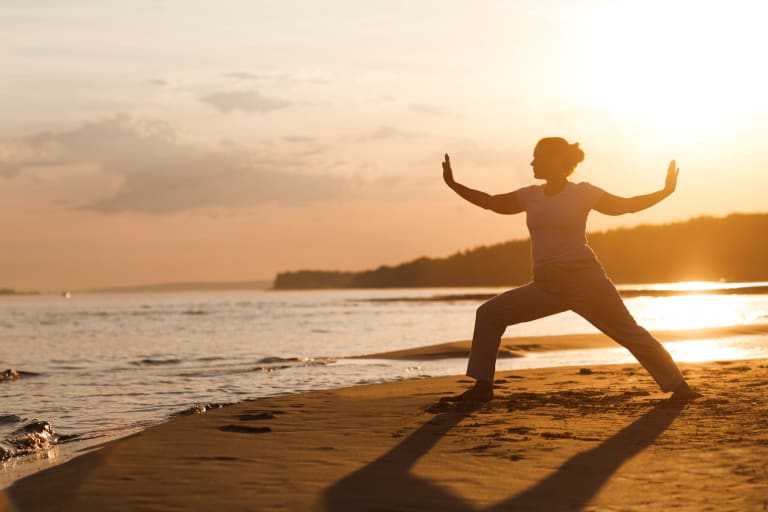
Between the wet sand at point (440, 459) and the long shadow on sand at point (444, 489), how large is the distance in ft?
0.03

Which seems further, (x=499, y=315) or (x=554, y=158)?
(x=499, y=315)

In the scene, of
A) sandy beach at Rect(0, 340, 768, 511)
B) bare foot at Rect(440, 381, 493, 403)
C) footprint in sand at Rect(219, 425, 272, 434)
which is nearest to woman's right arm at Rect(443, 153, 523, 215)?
bare foot at Rect(440, 381, 493, 403)

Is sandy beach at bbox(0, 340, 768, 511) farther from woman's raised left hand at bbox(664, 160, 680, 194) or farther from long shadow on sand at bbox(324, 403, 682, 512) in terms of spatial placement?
woman's raised left hand at bbox(664, 160, 680, 194)

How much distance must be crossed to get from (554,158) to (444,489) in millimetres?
3939

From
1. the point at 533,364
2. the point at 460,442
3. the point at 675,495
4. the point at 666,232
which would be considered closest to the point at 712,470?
the point at 675,495

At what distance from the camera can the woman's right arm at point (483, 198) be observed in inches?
335

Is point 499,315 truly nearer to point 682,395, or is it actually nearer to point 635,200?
point 635,200

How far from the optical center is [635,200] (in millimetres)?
8125

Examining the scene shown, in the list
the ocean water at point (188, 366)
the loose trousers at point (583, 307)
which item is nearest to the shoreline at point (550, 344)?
the ocean water at point (188, 366)

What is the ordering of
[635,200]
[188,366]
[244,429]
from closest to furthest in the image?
1. [244,429]
2. [635,200]
3. [188,366]

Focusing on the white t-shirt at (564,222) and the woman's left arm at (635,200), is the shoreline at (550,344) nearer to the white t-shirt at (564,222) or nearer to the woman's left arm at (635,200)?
the white t-shirt at (564,222)

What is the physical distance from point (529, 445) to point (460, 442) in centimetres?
50

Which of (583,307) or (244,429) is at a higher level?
(583,307)

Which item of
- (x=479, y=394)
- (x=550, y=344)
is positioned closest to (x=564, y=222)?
(x=479, y=394)
